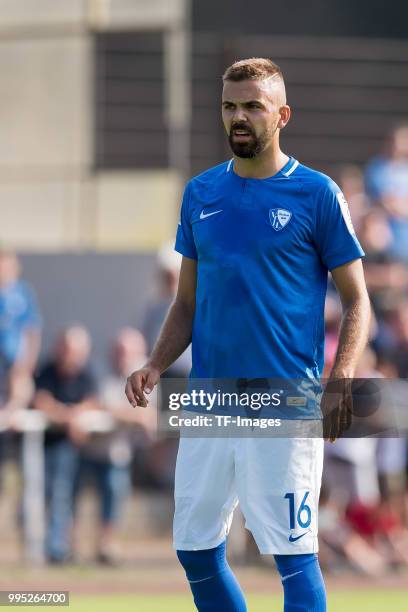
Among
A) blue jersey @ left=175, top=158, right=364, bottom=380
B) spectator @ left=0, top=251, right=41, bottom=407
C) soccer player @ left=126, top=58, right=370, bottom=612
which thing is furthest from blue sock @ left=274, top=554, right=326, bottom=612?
spectator @ left=0, top=251, right=41, bottom=407

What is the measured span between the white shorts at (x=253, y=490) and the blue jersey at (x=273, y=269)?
11.1 inches

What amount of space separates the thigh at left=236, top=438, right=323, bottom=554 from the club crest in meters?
0.80

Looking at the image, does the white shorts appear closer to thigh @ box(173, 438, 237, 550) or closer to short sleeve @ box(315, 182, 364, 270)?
thigh @ box(173, 438, 237, 550)

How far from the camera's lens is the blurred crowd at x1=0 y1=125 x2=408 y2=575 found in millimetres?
10453

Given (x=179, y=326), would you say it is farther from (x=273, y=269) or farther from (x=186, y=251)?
(x=273, y=269)

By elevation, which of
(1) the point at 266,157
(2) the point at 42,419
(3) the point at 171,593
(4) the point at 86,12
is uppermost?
(4) the point at 86,12

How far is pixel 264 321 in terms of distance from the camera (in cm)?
536

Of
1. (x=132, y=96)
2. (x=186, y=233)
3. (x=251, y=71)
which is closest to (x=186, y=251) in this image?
(x=186, y=233)

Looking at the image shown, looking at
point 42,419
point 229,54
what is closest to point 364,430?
point 42,419

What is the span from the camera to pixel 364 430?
19.4 ft

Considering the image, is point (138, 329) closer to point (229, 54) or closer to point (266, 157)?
point (229, 54)

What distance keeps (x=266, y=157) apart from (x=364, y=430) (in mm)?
1252

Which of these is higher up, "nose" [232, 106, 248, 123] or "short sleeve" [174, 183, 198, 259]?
"nose" [232, 106, 248, 123]

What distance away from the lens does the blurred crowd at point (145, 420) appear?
1045 centimetres
